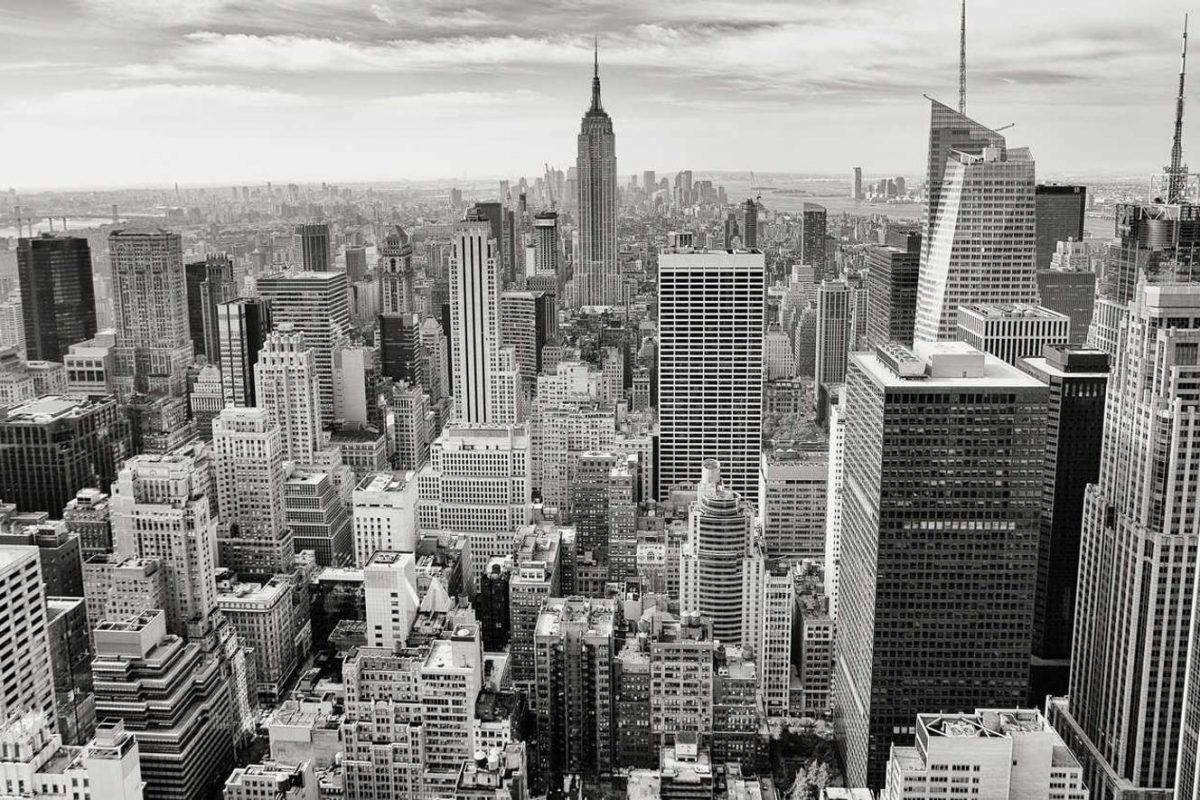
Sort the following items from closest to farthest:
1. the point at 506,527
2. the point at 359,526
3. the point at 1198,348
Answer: the point at 1198,348
the point at 359,526
the point at 506,527

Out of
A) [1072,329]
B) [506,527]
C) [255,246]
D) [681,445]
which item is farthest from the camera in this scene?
→ [255,246]

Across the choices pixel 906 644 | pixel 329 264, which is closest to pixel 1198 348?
pixel 906 644

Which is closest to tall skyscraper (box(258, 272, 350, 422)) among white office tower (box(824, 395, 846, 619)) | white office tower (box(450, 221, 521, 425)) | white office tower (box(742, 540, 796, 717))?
white office tower (box(450, 221, 521, 425))

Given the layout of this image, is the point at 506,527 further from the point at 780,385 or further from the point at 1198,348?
the point at 1198,348

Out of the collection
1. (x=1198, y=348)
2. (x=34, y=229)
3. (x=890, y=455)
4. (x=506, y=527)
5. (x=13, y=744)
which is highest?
(x=34, y=229)

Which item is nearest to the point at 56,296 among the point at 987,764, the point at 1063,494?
the point at 1063,494

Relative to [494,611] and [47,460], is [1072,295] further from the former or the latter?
[47,460]
